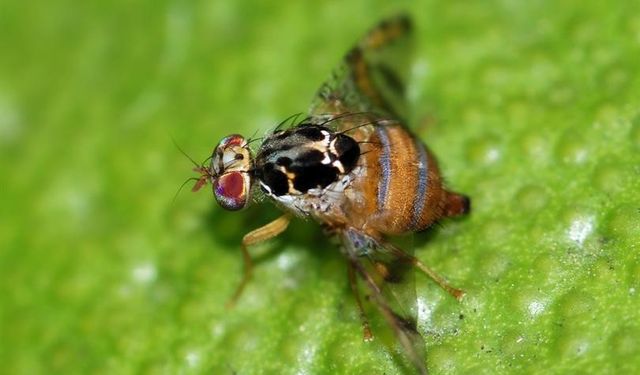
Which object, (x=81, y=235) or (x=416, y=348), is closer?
(x=416, y=348)

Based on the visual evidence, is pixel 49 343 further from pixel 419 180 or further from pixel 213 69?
pixel 419 180

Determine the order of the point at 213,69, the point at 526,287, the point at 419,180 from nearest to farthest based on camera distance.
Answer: the point at 526,287 < the point at 419,180 < the point at 213,69

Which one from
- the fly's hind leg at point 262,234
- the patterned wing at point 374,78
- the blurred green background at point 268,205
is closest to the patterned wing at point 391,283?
the blurred green background at point 268,205

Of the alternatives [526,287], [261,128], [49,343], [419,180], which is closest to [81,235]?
[49,343]

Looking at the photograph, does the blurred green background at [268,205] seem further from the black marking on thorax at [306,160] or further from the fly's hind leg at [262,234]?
the black marking on thorax at [306,160]

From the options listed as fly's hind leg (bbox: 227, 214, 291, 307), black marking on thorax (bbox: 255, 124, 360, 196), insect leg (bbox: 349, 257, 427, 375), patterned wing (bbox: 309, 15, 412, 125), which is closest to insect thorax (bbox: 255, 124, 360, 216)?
black marking on thorax (bbox: 255, 124, 360, 196)

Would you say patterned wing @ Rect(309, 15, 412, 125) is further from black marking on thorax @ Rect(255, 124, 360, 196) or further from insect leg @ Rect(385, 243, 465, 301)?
insect leg @ Rect(385, 243, 465, 301)

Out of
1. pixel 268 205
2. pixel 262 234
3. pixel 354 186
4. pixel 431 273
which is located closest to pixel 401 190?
pixel 354 186
